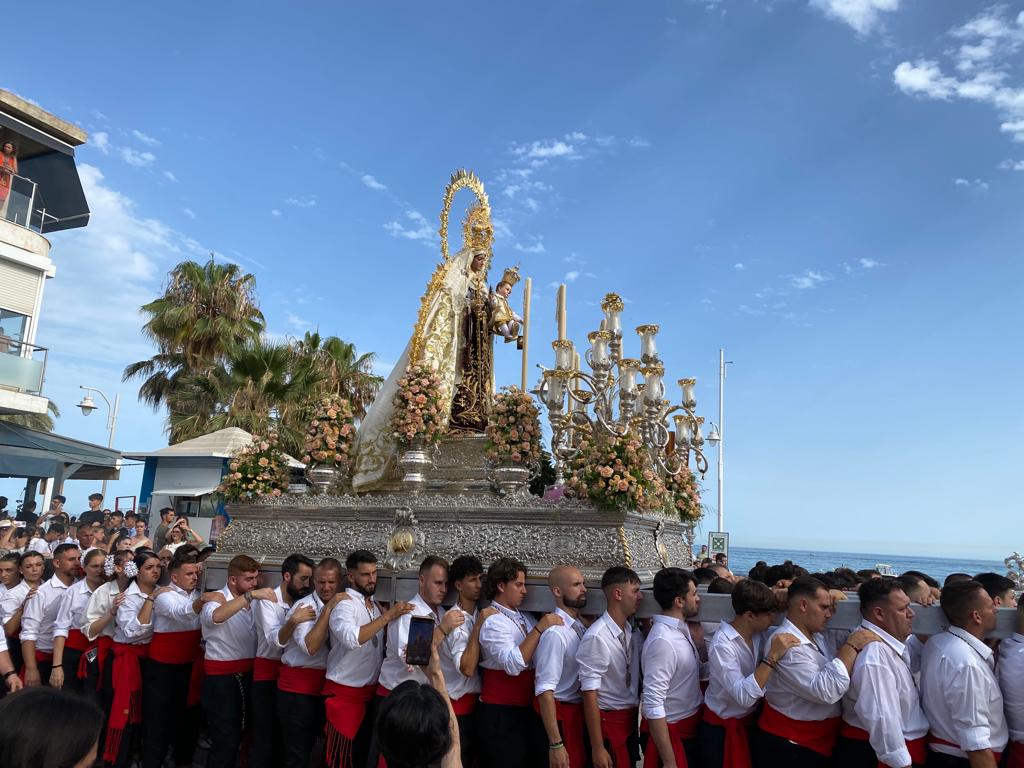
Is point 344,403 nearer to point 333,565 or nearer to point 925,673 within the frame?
point 333,565

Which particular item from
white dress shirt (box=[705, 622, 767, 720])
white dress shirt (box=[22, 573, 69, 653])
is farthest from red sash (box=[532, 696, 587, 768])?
white dress shirt (box=[22, 573, 69, 653])

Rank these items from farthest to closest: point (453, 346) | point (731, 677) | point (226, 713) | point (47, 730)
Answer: point (453, 346) → point (226, 713) → point (731, 677) → point (47, 730)

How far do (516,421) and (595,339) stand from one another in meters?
1.24

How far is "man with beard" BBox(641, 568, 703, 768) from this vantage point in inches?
167

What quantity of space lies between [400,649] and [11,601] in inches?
172

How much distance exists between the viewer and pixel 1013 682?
12.3 feet

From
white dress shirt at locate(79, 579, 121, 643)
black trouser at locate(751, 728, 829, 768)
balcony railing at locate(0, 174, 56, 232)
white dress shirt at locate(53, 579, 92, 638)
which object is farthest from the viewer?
balcony railing at locate(0, 174, 56, 232)

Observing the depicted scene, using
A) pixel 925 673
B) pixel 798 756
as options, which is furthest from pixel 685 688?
pixel 925 673

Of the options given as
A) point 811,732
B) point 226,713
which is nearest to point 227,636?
Result: point 226,713

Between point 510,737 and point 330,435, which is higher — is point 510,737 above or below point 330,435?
below

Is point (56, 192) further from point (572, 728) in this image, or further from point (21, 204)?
point (572, 728)

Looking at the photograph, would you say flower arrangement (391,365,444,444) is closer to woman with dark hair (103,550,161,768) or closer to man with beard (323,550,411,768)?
woman with dark hair (103,550,161,768)

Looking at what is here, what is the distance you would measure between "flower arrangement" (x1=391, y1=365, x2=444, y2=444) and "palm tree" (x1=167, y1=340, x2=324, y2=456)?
39.9 feet

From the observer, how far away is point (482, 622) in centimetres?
474
